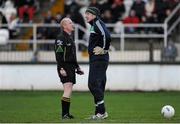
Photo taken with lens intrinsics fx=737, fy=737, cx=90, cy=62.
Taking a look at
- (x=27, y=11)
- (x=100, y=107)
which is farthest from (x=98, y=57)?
(x=27, y=11)

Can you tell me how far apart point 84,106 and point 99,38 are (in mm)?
4690

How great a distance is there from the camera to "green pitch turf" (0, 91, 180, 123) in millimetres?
16688

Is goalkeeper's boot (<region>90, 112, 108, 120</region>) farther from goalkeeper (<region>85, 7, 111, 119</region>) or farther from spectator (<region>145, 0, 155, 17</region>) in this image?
spectator (<region>145, 0, 155, 17</region>)

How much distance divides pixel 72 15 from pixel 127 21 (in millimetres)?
2248

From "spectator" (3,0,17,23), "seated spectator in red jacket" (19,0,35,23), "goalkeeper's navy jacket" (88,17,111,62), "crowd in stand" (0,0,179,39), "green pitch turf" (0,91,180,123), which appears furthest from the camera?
"seated spectator in red jacket" (19,0,35,23)

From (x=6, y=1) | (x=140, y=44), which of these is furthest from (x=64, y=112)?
(x=6, y=1)

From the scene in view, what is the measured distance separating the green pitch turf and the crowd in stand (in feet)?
12.1

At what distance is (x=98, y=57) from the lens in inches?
644

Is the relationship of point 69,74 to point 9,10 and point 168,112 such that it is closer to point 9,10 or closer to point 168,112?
point 168,112

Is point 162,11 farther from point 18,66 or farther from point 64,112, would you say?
point 64,112

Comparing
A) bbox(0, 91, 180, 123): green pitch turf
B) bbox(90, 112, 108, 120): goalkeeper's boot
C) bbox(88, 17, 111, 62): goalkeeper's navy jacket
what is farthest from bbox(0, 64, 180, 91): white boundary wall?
bbox(88, 17, 111, 62): goalkeeper's navy jacket

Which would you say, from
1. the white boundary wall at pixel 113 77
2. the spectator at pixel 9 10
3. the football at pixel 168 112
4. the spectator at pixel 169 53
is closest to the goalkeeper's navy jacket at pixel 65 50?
the football at pixel 168 112

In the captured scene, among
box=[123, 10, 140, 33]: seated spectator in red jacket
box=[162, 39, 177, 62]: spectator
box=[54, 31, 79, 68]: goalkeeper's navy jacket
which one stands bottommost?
box=[162, 39, 177, 62]: spectator

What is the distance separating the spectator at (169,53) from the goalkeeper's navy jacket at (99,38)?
1102 cm
